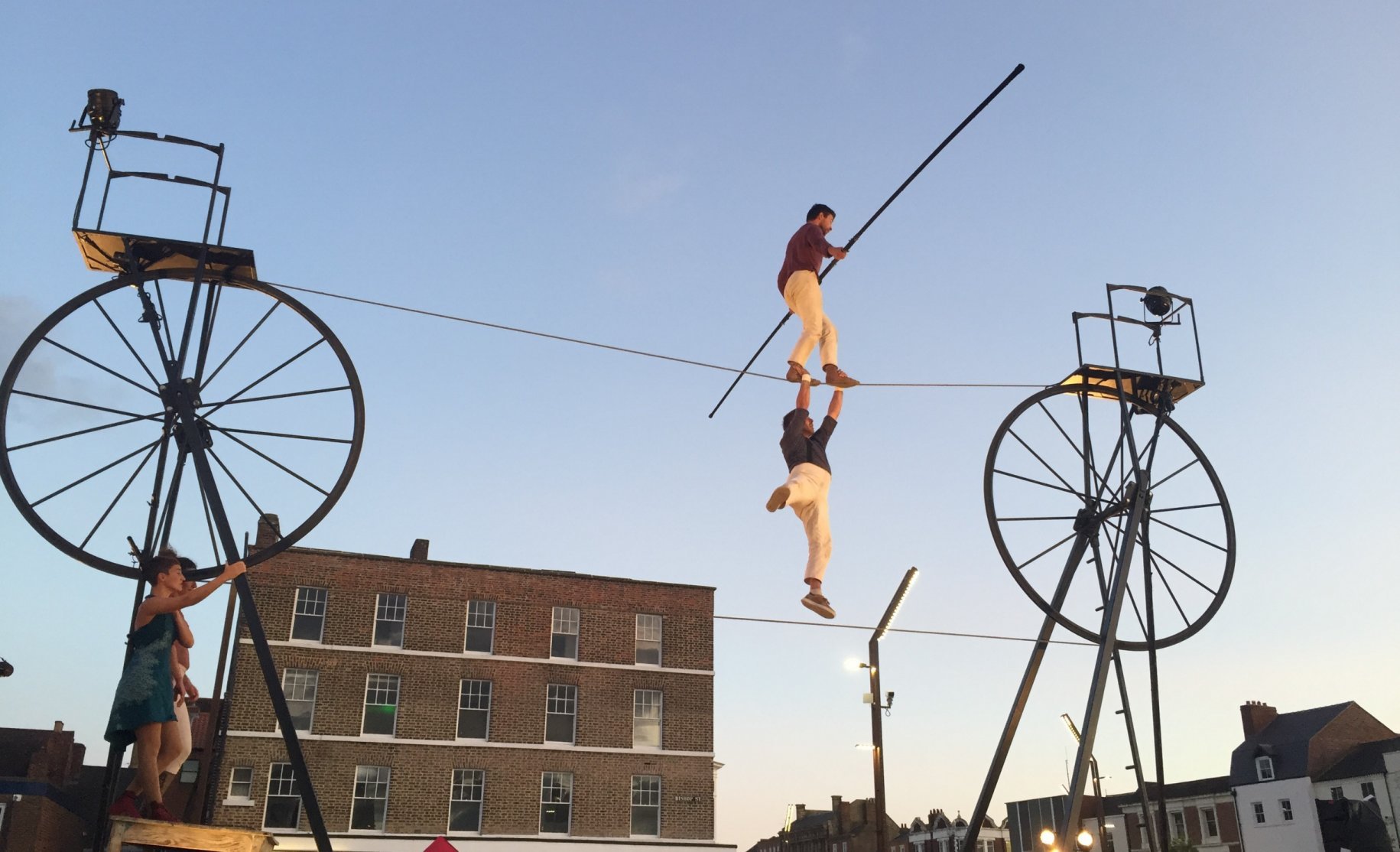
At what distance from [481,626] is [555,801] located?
5.97 m

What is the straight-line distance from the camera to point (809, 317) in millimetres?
10891

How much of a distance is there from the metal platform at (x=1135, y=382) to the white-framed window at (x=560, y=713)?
25.8 meters

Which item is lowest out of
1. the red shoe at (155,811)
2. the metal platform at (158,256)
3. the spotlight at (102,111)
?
the red shoe at (155,811)

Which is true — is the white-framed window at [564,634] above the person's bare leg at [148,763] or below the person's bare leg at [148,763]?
above

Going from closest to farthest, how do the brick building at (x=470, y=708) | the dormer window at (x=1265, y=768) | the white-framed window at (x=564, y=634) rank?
the brick building at (x=470, y=708), the white-framed window at (x=564, y=634), the dormer window at (x=1265, y=768)

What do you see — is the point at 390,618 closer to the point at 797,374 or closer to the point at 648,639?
the point at 648,639

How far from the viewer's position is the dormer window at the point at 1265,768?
55719 millimetres

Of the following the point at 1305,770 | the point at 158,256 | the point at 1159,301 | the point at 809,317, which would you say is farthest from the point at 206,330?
the point at 1305,770

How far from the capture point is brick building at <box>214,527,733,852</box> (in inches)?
1292

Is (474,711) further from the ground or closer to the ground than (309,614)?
closer to the ground

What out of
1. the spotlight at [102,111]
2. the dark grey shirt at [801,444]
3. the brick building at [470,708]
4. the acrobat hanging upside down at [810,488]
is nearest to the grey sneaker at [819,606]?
the acrobat hanging upside down at [810,488]

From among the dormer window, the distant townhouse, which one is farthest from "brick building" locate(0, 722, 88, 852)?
the dormer window

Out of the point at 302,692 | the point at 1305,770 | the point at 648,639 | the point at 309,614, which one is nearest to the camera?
the point at 302,692

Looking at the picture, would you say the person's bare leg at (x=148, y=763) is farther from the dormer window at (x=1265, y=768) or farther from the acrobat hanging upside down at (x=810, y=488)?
the dormer window at (x=1265, y=768)
